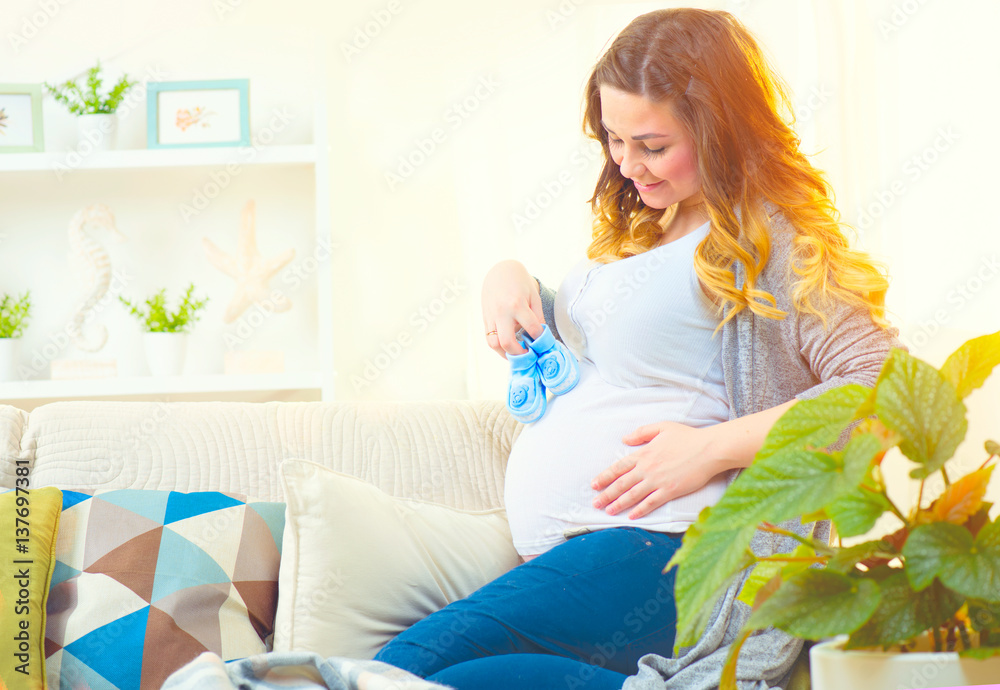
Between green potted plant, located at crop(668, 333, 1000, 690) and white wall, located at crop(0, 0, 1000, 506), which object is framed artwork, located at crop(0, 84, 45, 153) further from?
green potted plant, located at crop(668, 333, 1000, 690)

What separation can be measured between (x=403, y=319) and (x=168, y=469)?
3.32 feet

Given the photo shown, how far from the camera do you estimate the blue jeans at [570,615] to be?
0.88 metres

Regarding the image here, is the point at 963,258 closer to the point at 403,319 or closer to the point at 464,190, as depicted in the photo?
the point at 464,190

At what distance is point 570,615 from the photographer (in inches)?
36.0

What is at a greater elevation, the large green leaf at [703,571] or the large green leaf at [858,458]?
the large green leaf at [858,458]

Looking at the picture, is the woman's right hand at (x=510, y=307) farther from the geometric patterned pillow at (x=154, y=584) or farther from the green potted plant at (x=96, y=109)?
the green potted plant at (x=96, y=109)

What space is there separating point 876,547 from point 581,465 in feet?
2.17

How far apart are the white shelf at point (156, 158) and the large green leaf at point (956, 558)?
1805 mm

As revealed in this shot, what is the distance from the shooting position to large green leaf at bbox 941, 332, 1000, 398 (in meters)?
0.40

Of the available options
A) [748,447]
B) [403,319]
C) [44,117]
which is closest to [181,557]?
[748,447]

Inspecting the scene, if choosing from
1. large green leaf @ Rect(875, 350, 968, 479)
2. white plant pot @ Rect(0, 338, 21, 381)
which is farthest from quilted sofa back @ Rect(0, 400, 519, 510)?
large green leaf @ Rect(875, 350, 968, 479)

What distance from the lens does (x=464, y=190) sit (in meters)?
2.14

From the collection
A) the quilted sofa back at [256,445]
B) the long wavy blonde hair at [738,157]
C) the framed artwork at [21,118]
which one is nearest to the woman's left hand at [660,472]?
the long wavy blonde hair at [738,157]

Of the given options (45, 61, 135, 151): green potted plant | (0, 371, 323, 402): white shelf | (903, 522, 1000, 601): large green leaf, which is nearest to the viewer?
(903, 522, 1000, 601): large green leaf
